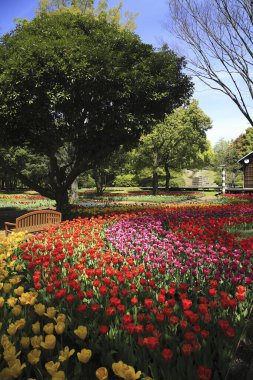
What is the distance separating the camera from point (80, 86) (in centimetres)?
1164

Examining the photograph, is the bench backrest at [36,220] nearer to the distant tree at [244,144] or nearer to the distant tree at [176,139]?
the distant tree at [176,139]

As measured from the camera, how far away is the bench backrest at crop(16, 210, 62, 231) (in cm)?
860

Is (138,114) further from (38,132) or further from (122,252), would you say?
(122,252)

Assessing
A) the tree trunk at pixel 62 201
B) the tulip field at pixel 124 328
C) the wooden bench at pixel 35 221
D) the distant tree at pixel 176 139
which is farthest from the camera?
the distant tree at pixel 176 139

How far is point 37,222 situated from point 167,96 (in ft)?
23.0

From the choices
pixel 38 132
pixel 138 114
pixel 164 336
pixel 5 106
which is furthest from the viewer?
pixel 38 132

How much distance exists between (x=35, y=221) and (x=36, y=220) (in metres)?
0.05

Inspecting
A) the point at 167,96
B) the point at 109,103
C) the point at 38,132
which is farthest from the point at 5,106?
the point at 167,96

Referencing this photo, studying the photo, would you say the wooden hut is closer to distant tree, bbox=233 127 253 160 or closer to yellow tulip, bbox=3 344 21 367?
distant tree, bbox=233 127 253 160

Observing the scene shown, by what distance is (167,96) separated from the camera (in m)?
13.1

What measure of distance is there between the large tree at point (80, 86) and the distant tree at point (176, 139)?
67.6 feet

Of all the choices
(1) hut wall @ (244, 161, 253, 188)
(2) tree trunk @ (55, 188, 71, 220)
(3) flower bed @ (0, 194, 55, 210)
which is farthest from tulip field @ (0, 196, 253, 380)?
(1) hut wall @ (244, 161, 253, 188)

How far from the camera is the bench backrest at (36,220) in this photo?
8.60 meters

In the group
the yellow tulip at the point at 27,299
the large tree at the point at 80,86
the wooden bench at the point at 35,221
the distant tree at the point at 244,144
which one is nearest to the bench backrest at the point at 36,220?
the wooden bench at the point at 35,221
